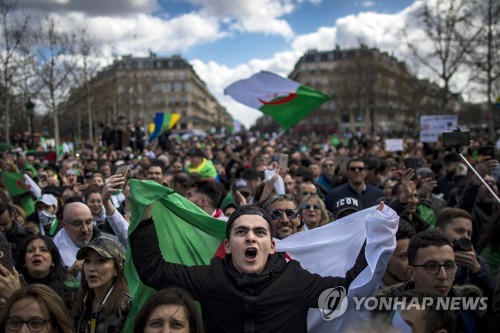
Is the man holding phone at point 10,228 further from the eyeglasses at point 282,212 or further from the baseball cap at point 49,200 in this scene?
the eyeglasses at point 282,212

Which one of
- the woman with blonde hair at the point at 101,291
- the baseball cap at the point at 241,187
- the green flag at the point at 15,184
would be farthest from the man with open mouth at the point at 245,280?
the green flag at the point at 15,184

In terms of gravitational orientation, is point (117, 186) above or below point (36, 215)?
above

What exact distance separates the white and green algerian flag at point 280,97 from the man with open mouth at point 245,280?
6832 millimetres

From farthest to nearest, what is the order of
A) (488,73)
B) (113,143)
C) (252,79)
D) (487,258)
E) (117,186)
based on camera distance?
(488,73), (113,143), (252,79), (487,258), (117,186)

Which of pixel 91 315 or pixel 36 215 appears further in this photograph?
pixel 36 215

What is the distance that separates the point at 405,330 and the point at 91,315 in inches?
79.3

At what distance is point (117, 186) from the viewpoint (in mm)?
3416

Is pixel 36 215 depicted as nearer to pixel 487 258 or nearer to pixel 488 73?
pixel 487 258

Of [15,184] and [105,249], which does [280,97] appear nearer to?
[15,184]

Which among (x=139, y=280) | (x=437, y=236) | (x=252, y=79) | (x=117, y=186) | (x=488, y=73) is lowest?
(x=139, y=280)

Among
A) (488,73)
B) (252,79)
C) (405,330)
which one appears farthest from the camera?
(488,73)

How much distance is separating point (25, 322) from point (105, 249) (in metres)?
0.75

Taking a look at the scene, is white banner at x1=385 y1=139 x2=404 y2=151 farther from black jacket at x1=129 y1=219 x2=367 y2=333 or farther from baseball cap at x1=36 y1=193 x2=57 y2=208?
black jacket at x1=129 y1=219 x2=367 y2=333

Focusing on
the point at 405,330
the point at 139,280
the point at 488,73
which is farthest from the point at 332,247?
the point at 488,73
